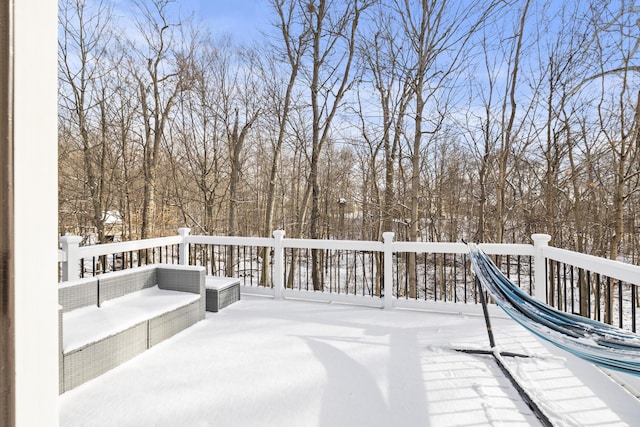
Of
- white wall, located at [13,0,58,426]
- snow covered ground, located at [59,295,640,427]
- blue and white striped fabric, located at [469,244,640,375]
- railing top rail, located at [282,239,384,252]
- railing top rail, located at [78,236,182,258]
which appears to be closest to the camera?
white wall, located at [13,0,58,426]

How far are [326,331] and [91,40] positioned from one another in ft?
Result: 29.4

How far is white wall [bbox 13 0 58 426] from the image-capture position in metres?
0.52

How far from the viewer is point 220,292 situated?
13.1ft

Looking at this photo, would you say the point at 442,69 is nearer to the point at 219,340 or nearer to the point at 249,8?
the point at 249,8

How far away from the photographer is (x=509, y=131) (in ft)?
25.0

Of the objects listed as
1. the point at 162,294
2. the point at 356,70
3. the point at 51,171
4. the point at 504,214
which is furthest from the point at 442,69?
the point at 51,171

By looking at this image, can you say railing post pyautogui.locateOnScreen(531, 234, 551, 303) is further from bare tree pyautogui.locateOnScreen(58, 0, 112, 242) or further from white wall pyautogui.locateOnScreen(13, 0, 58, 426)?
bare tree pyautogui.locateOnScreen(58, 0, 112, 242)

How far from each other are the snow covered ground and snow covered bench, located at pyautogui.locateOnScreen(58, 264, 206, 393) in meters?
0.11

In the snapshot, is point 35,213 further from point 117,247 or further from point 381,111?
point 381,111

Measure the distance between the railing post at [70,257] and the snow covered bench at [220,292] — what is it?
52.2 inches

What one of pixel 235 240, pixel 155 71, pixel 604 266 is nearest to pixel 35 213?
pixel 604 266

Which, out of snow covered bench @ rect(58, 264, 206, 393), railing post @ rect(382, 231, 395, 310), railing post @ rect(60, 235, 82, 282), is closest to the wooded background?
railing post @ rect(382, 231, 395, 310)

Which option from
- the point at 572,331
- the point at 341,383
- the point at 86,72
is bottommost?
the point at 341,383

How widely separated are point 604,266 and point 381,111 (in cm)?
678
